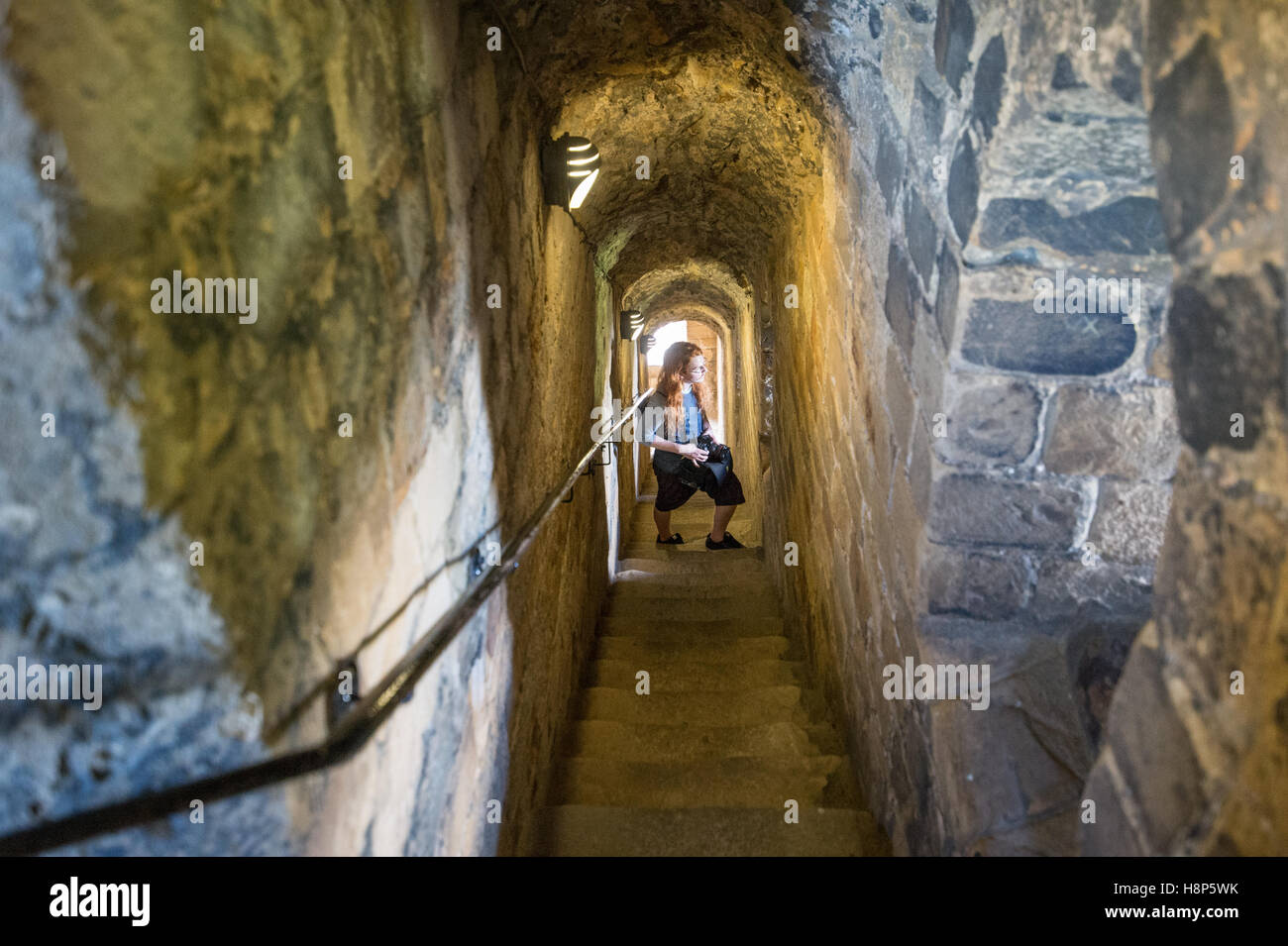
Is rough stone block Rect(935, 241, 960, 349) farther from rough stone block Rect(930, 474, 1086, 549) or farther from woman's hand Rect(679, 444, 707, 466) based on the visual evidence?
woman's hand Rect(679, 444, 707, 466)

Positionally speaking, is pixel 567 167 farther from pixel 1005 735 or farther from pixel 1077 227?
pixel 1005 735

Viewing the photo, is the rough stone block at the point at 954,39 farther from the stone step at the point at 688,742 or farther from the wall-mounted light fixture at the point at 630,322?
the wall-mounted light fixture at the point at 630,322

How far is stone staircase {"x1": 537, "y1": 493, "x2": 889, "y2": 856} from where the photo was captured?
2316 mm

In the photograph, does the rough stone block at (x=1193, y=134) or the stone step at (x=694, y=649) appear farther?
the stone step at (x=694, y=649)

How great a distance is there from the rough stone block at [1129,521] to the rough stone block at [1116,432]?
31 millimetres

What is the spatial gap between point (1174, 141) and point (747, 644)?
3477 millimetres

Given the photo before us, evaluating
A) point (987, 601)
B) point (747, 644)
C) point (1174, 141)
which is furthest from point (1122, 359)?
point (747, 644)

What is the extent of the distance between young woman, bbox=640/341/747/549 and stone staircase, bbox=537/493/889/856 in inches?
56.5

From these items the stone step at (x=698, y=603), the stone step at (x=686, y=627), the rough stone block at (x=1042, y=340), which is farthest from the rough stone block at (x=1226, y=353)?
the stone step at (x=698, y=603)

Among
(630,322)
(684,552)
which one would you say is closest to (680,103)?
(630,322)

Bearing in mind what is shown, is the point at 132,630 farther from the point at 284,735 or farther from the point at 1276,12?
the point at 1276,12

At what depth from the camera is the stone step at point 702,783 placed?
8.30ft

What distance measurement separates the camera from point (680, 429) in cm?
590

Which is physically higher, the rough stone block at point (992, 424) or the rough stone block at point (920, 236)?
the rough stone block at point (920, 236)
